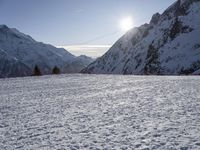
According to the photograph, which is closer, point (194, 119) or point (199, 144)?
point (199, 144)

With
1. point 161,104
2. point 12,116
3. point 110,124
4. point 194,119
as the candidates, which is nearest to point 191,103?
point 161,104

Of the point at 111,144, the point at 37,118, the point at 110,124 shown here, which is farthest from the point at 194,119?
the point at 37,118

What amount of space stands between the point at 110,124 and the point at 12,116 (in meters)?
8.94

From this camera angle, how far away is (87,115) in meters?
21.9

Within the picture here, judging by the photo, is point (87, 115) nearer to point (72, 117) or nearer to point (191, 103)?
point (72, 117)

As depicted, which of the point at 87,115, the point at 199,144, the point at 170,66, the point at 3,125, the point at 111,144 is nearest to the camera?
the point at 199,144

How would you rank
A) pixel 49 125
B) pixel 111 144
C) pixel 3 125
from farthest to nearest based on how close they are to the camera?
pixel 3 125
pixel 49 125
pixel 111 144

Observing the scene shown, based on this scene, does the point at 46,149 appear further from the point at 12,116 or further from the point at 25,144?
the point at 12,116

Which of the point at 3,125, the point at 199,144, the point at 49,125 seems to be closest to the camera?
the point at 199,144

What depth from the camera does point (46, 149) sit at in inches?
550

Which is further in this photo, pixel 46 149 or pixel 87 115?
pixel 87 115

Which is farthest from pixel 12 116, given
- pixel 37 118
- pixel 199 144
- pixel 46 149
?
pixel 199 144

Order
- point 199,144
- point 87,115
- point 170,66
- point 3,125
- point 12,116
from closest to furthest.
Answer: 1. point 199,144
2. point 3,125
3. point 87,115
4. point 12,116
5. point 170,66

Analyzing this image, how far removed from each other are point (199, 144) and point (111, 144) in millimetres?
3502
